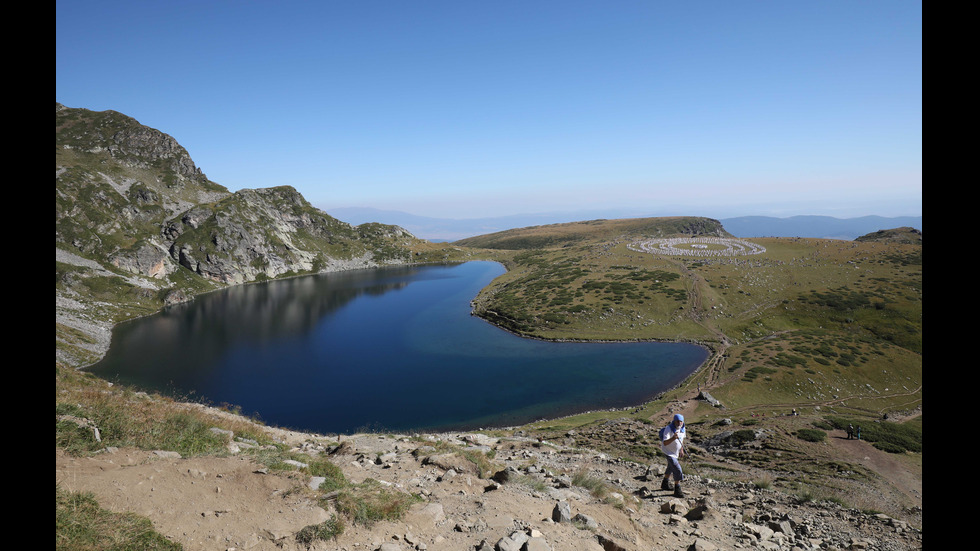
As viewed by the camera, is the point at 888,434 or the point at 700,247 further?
the point at 700,247

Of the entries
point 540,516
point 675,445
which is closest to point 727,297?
point 675,445

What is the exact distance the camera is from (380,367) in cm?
5225

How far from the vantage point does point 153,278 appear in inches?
4200

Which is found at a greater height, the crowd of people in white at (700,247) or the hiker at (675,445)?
the crowd of people in white at (700,247)

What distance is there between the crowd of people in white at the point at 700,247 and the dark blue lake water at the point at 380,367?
57890 mm

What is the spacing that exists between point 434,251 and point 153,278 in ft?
350

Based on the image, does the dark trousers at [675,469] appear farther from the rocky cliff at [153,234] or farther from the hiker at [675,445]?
the rocky cliff at [153,234]

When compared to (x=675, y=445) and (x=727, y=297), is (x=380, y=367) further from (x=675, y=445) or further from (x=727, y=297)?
(x=727, y=297)

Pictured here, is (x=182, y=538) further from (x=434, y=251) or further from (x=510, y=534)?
(x=434, y=251)

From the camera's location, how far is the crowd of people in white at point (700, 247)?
341 ft

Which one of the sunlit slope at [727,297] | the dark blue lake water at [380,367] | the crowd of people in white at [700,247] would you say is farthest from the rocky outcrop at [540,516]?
the crowd of people in white at [700,247]

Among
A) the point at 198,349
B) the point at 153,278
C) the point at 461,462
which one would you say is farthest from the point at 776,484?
the point at 153,278

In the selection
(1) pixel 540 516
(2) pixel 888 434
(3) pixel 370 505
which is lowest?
(2) pixel 888 434

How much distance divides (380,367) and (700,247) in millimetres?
96114
